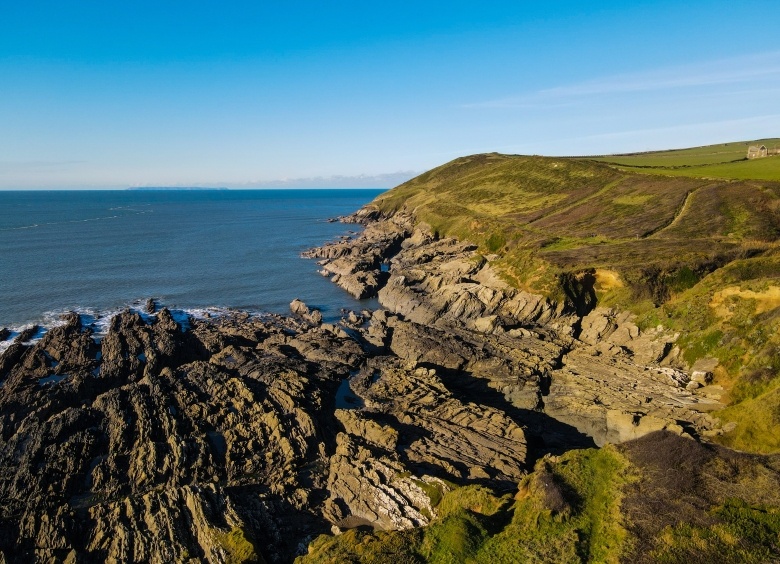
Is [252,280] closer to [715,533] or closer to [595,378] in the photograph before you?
[595,378]

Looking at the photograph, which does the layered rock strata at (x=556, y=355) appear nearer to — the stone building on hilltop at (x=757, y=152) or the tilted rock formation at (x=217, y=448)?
the tilted rock formation at (x=217, y=448)

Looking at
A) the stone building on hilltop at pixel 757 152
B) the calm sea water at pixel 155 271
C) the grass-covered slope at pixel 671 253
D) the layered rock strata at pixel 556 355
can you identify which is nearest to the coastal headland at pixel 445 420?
the layered rock strata at pixel 556 355

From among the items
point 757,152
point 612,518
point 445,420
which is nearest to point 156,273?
point 445,420

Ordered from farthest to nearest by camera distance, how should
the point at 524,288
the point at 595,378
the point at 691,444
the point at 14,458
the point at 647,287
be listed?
1. the point at 524,288
2. the point at 647,287
3. the point at 595,378
4. the point at 14,458
5. the point at 691,444

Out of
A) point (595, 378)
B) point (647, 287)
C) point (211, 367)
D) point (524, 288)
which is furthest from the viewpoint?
point (524, 288)

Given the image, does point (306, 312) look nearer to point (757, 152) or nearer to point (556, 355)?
point (556, 355)

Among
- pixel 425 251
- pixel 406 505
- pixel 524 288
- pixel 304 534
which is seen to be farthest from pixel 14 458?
pixel 425 251
